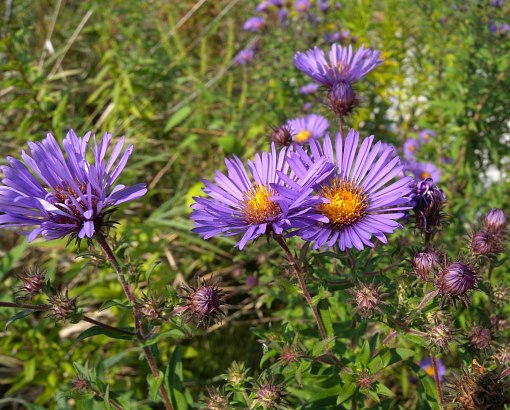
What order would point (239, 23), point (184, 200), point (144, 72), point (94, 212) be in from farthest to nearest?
point (239, 23) < point (144, 72) < point (184, 200) < point (94, 212)

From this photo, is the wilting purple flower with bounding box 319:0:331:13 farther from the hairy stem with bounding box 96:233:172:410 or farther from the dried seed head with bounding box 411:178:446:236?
the hairy stem with bounding box 96:233:172:410

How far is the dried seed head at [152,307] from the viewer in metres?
1.49

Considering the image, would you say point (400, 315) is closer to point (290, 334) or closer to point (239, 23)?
point (290, 334)

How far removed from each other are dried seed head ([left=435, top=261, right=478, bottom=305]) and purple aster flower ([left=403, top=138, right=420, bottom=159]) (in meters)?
2.18

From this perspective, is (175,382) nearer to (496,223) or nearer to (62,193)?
(62,193)

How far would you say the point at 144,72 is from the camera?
3807mm

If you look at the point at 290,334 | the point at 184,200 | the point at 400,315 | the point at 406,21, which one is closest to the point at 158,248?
the point at 184,200

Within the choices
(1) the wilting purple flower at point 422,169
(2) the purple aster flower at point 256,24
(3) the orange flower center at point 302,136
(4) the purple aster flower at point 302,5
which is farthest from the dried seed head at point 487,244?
(2) the purple aster flower at point 256,24

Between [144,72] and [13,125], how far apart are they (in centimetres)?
115

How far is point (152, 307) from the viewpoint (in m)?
1.49

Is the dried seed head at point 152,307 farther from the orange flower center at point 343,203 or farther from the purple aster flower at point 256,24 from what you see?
the purple aster flower at point 256,24

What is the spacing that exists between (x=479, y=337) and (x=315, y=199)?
668 mm

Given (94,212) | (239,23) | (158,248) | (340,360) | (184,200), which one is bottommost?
(340,360)

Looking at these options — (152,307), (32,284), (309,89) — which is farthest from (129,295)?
(309,89)
